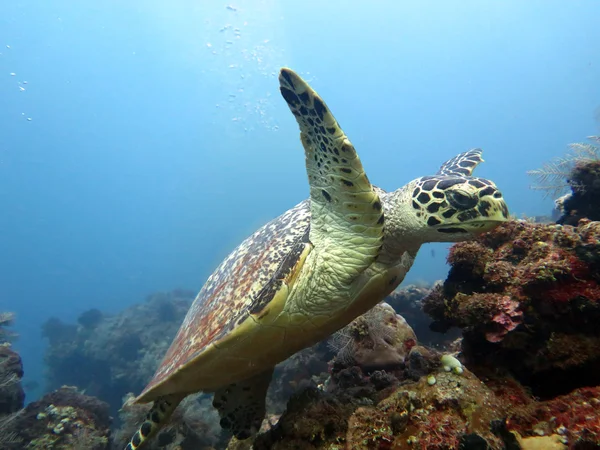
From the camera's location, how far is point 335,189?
206 cm

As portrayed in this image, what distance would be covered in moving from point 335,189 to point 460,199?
82 cm

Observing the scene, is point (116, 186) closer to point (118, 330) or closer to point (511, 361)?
point (118, 330)

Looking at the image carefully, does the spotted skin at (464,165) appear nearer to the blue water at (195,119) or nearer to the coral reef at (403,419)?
the coral reef at (403,419)

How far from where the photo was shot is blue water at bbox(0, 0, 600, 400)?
61.7m

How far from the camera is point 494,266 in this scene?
2.46 meters

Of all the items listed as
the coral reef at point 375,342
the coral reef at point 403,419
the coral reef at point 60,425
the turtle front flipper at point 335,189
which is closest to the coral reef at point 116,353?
the coral reef at point 60,425

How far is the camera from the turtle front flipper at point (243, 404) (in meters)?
3.24

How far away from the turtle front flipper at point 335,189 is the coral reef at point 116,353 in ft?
35.2

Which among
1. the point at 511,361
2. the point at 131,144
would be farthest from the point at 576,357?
the point at 131,144

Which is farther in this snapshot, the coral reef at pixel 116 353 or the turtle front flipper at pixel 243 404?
the coral reef at pixel 116 353

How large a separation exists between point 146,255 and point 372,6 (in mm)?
98376

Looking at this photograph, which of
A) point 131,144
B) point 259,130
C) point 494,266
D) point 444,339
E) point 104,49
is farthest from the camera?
point 131,144

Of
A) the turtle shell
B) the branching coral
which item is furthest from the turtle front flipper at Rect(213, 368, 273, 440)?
the branching coral

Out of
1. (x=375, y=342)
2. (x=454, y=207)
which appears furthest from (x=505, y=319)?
(x=375, y=342)
